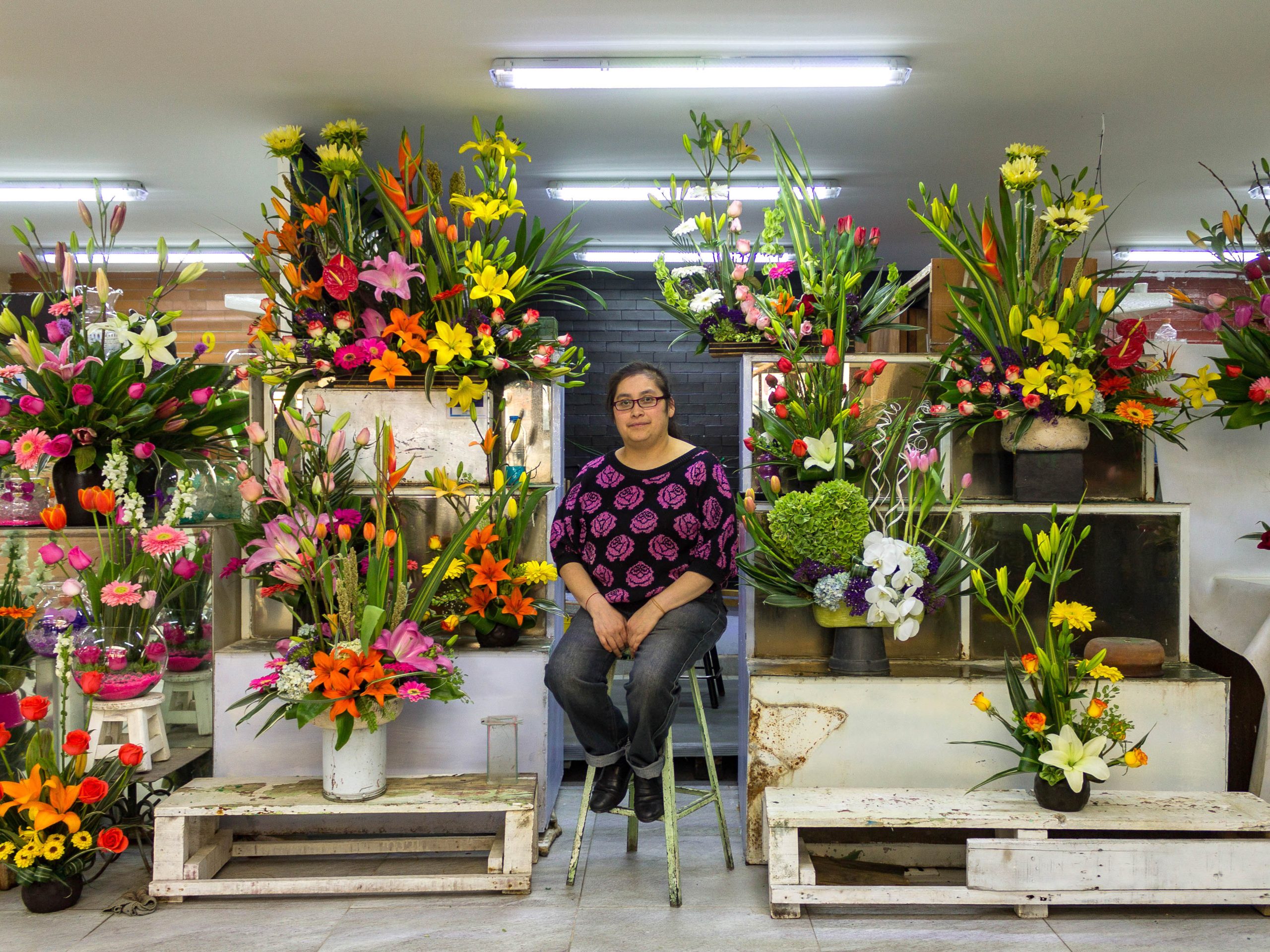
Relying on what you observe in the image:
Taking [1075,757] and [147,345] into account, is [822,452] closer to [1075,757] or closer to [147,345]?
[1075,757]

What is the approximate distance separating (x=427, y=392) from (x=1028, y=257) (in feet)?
5.55

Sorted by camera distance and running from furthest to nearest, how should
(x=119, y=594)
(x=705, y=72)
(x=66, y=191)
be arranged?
(x=66, y=191)
(x=705, y=72)
(x=119, y=594)

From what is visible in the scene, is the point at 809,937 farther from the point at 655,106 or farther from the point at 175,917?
the point at 655,106

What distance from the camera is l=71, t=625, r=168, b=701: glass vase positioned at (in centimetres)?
247

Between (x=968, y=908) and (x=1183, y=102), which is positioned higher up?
(x=1183, y=102)

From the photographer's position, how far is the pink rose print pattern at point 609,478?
2670mm

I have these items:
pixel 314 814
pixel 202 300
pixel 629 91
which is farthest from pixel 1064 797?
pixel 202 300

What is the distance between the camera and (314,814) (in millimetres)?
Result: 2438

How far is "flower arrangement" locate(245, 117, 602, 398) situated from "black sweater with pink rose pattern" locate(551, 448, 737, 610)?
51 centimetres

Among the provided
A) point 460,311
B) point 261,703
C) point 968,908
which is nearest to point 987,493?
point 968,908

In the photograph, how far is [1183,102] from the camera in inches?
157

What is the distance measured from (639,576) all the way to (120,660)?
132 cm

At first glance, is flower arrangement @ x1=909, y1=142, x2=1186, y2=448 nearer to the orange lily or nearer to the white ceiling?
the white ceiling

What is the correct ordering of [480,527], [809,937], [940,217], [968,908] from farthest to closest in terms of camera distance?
[480,527] < [940,217] < [968,908] < [809,937]
